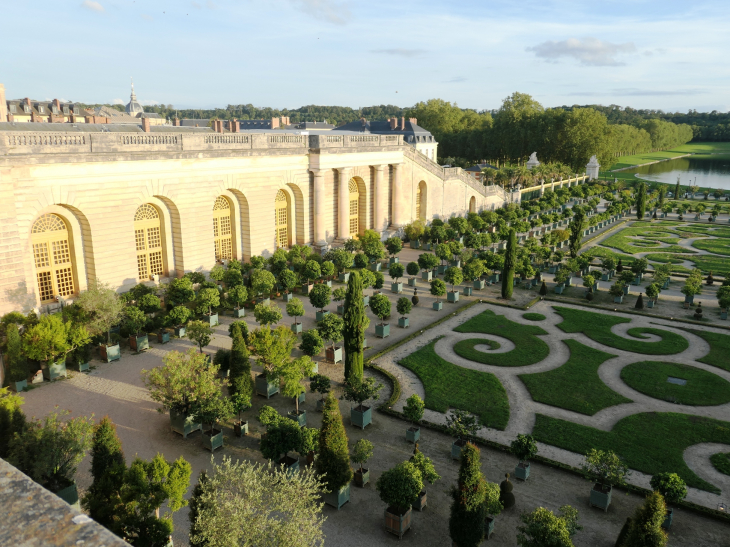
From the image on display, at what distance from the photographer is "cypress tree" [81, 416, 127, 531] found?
1564 cm

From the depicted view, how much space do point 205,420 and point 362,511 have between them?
23.8ft

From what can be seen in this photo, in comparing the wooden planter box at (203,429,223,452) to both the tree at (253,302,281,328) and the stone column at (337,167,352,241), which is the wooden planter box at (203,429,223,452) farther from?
the stone column at (337,167,352,241)

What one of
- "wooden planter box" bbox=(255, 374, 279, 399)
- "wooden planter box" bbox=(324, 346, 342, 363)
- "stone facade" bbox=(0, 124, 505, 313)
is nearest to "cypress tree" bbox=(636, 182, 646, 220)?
"stone facade" bbox=(0, 124, 505, 313)

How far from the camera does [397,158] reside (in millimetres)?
60500

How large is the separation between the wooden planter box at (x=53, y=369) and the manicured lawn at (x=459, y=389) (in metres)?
17.9

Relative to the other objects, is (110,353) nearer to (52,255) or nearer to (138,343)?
(138,343)

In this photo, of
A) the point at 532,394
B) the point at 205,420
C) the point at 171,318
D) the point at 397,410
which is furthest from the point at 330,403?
the point at 171,318

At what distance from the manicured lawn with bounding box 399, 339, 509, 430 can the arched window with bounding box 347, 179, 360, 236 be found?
29150 mm

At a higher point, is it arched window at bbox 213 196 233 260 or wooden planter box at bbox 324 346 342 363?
arched window at bbox 213 196 233 260

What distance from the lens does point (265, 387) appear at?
2680cm

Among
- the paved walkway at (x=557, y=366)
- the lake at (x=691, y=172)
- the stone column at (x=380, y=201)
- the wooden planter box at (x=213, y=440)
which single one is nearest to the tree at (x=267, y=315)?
the paved walkway at (x=557, y=366)

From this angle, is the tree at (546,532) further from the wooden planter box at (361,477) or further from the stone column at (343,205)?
the stone column at (343,205)

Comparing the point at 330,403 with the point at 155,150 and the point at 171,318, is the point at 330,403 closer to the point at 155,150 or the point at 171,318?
the point at 171,318

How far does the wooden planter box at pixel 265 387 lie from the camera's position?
26.7 metres
